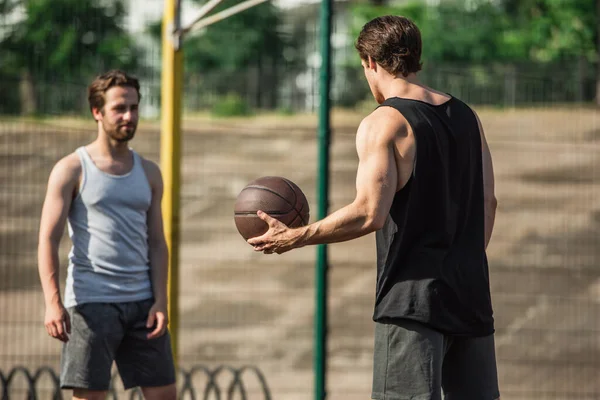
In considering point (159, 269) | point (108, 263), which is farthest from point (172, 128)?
point (108, 263)

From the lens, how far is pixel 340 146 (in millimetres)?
16641

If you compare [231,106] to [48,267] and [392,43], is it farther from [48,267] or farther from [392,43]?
[392,43]

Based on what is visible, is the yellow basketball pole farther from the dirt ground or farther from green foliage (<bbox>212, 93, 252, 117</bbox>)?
green foliage (<bbox>212, 93, 252, 117</bbox>)

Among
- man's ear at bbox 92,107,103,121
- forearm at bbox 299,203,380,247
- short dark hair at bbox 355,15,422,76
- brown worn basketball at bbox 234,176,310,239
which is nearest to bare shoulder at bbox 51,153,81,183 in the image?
man's ear at bbox 92,107,103,121

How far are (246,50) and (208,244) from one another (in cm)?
1577

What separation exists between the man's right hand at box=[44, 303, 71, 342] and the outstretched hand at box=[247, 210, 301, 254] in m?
1.12

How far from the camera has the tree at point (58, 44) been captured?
11.5 m

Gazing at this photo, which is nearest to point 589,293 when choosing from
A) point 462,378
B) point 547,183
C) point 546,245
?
point 546,245

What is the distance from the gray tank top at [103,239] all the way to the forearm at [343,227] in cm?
134

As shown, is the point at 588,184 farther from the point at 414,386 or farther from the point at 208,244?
the point at 414,386

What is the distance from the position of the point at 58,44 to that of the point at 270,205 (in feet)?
46.6

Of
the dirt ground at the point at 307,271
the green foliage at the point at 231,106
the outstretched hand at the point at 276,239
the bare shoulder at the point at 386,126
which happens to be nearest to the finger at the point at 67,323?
the outstretched hand at the point at 276,239

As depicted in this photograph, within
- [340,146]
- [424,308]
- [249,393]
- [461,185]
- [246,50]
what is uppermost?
[246,50]

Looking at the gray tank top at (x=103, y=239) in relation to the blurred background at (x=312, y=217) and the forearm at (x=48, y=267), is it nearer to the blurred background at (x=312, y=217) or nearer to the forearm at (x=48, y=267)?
the forearm at (x=48, y=267)
